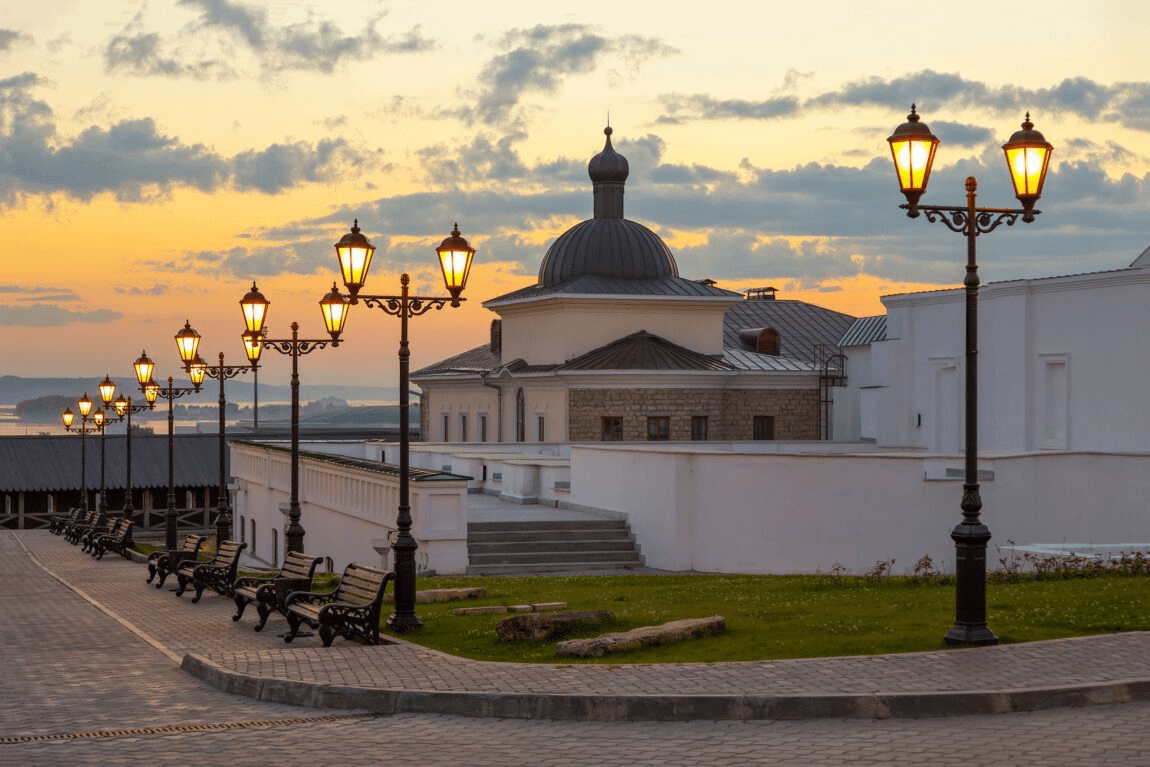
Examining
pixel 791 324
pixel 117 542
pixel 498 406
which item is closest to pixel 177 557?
pixel 117 542

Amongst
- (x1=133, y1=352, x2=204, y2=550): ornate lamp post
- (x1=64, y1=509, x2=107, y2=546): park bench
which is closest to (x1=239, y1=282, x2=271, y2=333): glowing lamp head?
(x1=133, y1=352, x2=204, y2=550): ornate lamp post

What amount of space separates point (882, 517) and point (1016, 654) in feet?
43.2

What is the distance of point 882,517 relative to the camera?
987 inches

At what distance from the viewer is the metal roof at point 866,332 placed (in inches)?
2211

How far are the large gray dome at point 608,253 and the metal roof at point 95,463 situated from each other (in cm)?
1885

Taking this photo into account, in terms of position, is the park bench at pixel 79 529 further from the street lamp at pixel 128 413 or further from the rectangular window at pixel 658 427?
the rectangular window at pixel 658 427

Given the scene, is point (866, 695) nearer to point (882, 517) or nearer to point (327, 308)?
point (327, 308)

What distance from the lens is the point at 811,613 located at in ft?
48.2

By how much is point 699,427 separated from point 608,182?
45.3 feet

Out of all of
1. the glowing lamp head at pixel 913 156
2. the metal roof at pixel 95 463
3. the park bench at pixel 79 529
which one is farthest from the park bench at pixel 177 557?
the metal roof at pixel 95 463

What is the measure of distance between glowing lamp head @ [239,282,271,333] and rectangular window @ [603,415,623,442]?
2637 centimetres

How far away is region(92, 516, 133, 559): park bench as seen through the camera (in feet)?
112

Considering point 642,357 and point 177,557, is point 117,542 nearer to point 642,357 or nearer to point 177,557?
point 177,557

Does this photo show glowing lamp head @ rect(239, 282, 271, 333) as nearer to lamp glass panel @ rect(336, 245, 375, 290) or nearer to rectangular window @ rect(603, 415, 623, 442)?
lamp glass panel @ rect(336, 245, 375, 290)
